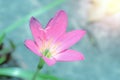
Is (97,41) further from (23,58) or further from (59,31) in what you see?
(59,31)

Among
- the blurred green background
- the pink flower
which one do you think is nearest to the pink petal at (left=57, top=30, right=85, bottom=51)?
the pink flower

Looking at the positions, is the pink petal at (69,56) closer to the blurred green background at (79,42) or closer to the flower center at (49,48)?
the flower center at (49,48)

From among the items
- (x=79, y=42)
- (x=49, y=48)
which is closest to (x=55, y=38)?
(x=49, y=48)

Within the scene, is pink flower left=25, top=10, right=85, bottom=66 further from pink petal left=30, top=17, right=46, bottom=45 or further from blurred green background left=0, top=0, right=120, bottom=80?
blurred green background left=0, top=0, right=120, bottom=80

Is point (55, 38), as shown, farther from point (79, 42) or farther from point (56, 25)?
point (79, 42)

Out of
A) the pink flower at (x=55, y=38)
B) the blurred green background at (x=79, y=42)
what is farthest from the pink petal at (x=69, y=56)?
the blurred green background at (x=79, y=42)

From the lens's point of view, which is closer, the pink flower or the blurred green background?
the pink flower
